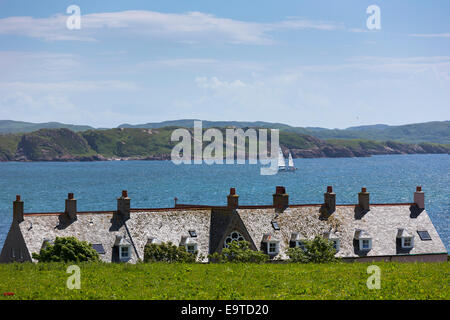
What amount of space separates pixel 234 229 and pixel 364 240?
41.7 feet

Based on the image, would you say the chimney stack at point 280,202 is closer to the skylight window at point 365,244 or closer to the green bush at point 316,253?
the skylight window at point 365,244

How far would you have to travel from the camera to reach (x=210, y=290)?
29609 millimetres

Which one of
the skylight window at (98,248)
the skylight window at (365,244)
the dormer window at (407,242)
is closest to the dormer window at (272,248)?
the skylight window at (365,244)

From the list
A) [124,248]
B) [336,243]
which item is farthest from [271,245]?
[124,248]

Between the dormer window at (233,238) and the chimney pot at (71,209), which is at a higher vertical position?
the chimney pot at (71,209)

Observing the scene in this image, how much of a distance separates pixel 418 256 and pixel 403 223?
448cm

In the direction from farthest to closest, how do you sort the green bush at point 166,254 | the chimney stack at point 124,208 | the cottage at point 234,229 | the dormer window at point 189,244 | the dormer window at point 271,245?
the chimney stack at point 124,208 < the dormer window at point 189,244 < the dormer window at point 271,245 < the cottage at point 234,229 < the green bush at point 166,254

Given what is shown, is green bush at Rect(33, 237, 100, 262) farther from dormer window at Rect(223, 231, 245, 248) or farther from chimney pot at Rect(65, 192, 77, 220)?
dormer window at Rect(223, 231, 245, 248)

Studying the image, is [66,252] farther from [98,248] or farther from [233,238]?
[233,238]

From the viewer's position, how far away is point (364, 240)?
64.2 metres

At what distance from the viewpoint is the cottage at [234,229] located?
59625 millimetres
